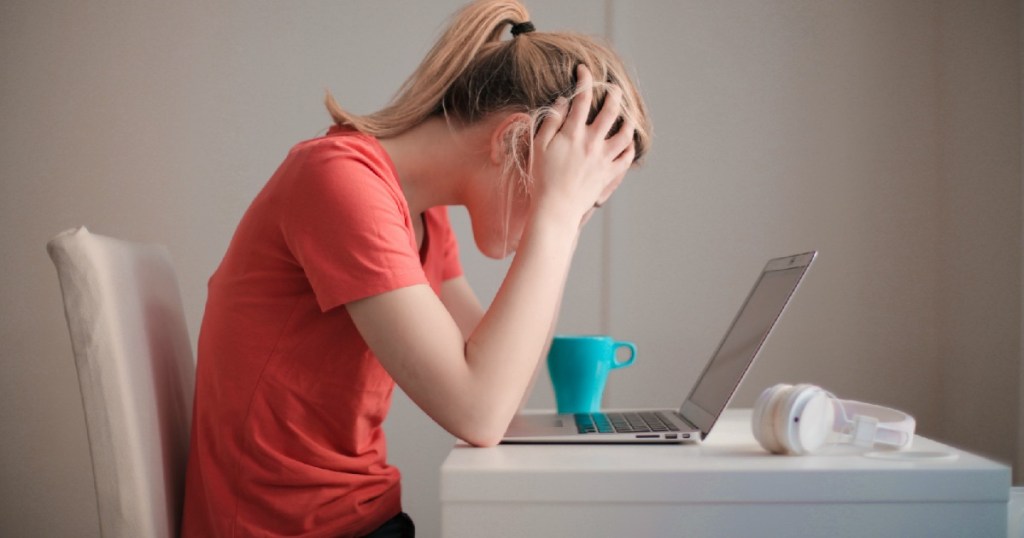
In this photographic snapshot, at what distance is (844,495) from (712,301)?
3.95 ft

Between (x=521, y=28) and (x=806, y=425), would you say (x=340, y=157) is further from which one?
(x=806, y=425)

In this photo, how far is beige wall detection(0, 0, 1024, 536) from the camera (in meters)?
1.80

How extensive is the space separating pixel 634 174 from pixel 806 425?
1178mm

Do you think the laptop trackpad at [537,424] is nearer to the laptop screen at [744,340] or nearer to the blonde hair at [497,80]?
the laptop screen at [744,340]

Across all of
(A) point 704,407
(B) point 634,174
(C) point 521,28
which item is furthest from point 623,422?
(B) point 634,174

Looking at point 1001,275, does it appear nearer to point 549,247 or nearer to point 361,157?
point 549,247

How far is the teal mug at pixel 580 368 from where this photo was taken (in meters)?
1.12

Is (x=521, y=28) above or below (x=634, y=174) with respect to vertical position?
above

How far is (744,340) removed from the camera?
0.97 m

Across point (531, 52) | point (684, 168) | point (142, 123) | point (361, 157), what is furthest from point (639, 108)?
point (142, 123)

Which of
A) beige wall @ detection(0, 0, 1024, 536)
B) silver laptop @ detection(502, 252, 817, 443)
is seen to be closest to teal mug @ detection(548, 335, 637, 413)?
silver laptop @ detection(502, 252, 817, 443)

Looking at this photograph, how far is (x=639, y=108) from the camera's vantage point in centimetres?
104

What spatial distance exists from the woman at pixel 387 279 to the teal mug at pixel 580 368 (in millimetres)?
161

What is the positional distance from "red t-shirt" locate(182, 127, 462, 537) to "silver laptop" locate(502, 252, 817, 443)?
18 cm
